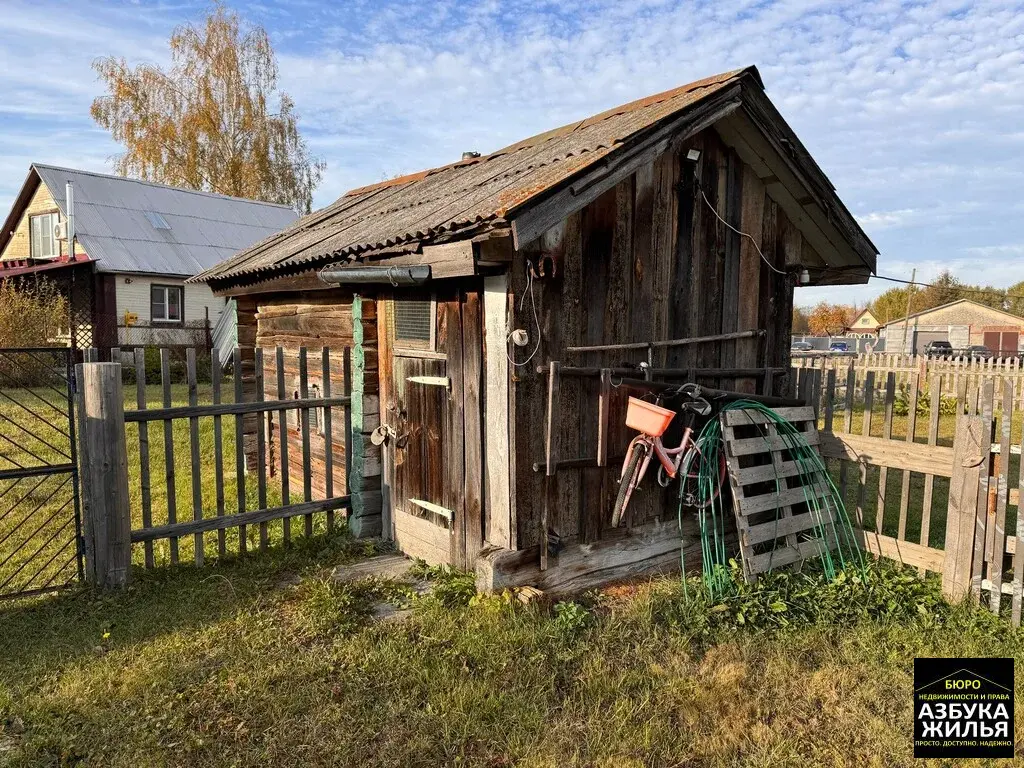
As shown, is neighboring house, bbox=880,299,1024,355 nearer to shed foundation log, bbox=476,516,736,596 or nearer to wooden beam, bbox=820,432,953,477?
wooden beam, bbox=820,432,953,477

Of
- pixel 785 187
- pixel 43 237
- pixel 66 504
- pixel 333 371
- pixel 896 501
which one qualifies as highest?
pixel 43 237

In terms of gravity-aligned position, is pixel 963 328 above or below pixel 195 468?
above

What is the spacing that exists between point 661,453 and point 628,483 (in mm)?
342

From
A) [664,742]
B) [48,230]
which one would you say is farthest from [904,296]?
[664,742]

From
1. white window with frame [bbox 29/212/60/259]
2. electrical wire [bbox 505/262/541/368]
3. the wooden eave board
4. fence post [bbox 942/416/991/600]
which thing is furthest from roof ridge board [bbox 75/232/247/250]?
fence post [bbox 942/416/991/600]

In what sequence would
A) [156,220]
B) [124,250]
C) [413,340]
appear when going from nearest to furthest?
1. [413,340]
2. [124,250]
3. [156,220]

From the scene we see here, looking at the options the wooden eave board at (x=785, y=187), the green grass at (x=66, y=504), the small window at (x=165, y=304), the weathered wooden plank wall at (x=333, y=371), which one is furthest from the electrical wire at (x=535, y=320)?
the small window at (x=165, y=304)

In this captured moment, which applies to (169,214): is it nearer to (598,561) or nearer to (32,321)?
(32,321)

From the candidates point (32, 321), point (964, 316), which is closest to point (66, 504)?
point (32, 321)

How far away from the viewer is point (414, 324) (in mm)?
5566

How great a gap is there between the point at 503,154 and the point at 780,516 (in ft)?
15.6

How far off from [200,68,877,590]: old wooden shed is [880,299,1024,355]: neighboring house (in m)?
42.8

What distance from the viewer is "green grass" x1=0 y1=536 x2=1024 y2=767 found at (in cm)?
328

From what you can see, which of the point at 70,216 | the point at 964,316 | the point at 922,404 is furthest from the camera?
the point at 964,316
